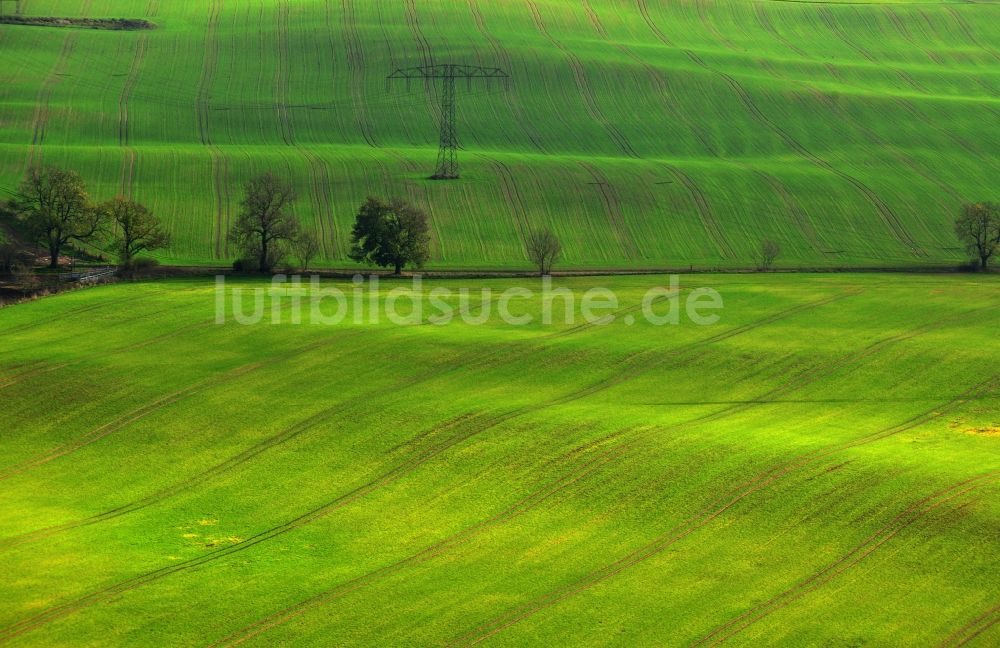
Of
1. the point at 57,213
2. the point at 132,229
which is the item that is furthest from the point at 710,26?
the point at 57,213

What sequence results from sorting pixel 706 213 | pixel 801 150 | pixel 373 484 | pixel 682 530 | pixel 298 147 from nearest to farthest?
pixel 682 530
pixel 373 484
pixel 706 213
pixel 298 147
pixel 801 150

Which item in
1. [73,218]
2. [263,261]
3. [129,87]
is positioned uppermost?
[129,87]

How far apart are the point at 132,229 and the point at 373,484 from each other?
43710 mm

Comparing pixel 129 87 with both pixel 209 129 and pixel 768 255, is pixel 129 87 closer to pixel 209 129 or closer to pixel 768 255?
pixel 209 129

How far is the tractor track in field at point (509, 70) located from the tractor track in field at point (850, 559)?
8334 centimetres

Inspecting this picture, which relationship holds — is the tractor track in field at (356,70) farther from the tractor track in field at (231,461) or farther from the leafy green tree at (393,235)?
the tractor track in field at (231,461)

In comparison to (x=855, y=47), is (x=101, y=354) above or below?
below

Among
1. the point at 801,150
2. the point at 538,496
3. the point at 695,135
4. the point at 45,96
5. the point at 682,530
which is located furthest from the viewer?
the point at 695,135

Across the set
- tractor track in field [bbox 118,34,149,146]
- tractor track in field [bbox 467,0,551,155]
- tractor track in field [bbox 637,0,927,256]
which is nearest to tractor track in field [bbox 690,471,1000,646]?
tractor track in field [bbox 637,0,927,256]

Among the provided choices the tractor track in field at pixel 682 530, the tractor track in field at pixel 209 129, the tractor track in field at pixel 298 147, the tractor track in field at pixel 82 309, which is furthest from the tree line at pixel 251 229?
the tractor track in field at pixel 682 530

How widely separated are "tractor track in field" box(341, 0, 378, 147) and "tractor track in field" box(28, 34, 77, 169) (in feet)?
99.7

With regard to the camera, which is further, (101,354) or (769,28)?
(769,28)

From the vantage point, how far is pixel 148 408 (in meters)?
49.4

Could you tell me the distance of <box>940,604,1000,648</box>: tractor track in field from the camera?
29219mm
